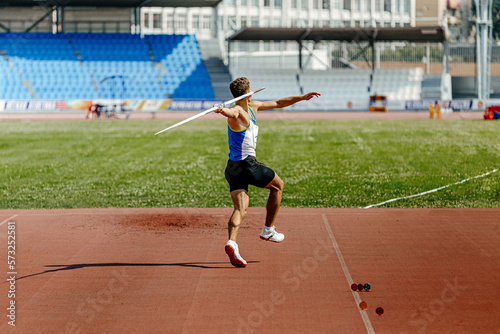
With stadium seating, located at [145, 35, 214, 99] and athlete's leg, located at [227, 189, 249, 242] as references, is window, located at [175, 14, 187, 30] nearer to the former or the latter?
stadium seating, located at [145, 35, 214, 99]

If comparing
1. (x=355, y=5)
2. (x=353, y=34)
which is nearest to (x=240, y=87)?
(x=353, y=34)

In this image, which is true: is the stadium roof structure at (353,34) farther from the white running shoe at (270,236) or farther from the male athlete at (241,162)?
the male athlete at (241,162)

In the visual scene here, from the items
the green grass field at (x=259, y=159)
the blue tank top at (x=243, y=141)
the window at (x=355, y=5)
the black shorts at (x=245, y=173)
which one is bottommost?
the green grass field at (x=259, y=159)

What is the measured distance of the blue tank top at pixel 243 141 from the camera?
25.7 feet

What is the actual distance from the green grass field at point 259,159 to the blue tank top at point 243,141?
15.2 feet

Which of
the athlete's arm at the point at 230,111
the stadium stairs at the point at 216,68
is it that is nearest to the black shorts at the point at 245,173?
the athlete's arm at the point at 230,111

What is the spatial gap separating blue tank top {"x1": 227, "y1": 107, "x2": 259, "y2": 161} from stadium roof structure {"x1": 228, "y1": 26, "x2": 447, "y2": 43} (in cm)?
4694

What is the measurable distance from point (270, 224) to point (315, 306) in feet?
8.29

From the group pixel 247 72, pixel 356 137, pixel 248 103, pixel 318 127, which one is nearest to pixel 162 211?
pixel 248 103

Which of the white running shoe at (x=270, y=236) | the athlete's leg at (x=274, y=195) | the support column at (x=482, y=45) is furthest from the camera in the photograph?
the support column at (x=482, y=45)

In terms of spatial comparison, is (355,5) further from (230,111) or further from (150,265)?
(150,265)

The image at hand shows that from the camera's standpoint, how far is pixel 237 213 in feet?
25.5

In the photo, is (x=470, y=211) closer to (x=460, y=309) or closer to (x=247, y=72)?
(x=460, y=309)

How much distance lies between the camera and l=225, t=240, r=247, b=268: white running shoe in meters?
7.48
